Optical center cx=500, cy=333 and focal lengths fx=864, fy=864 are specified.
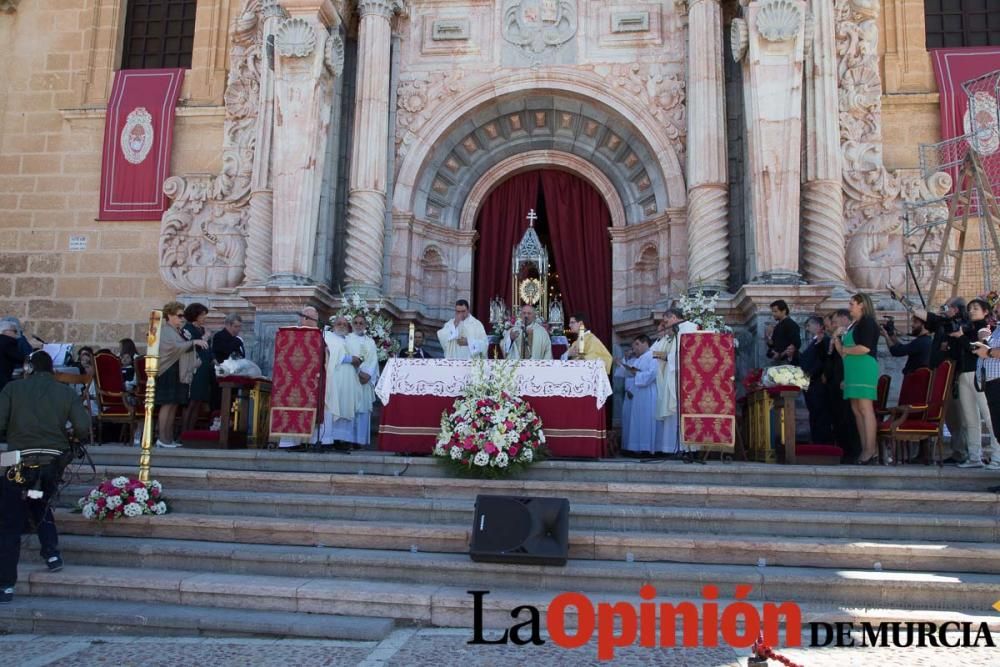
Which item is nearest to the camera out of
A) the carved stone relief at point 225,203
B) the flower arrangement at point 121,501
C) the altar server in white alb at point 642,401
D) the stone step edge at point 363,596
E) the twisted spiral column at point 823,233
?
the stone step edge at point 363,596

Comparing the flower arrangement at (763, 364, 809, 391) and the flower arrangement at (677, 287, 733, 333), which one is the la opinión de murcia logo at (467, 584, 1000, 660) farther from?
the flower arrangement at (677, 287, 733, 333)

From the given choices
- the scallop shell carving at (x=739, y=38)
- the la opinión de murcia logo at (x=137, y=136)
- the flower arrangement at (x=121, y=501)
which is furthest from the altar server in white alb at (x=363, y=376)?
the scallop shell carving at (x=739, y=38)

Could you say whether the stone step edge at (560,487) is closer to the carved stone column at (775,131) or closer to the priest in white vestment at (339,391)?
the priest in white vestment at (339,391)

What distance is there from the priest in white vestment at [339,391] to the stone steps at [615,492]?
1.95m

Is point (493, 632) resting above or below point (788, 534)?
below

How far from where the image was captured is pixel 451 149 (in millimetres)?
13336

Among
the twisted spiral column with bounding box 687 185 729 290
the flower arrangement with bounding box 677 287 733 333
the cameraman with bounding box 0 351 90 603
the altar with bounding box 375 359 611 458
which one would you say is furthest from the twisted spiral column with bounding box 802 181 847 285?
the cameraman with bounding box 0 351 90 603

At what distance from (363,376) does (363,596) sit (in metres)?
4.58

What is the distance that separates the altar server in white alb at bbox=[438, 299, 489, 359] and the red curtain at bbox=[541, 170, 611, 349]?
9.18 ft

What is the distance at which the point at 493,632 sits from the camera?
560 cm

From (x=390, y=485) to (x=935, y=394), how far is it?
540cm

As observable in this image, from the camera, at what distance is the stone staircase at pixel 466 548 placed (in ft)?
Result: 19.2

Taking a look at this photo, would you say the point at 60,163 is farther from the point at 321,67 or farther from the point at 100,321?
the point at 321,67

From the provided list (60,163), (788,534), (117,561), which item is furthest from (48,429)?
(60,163)
